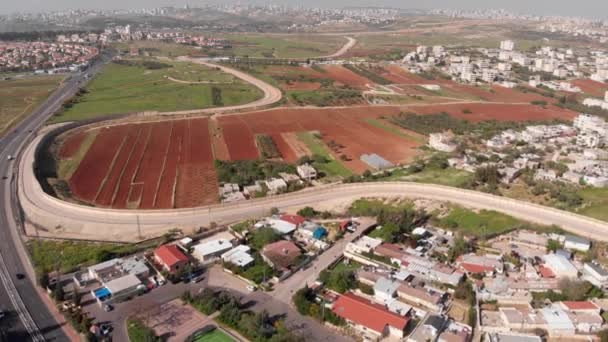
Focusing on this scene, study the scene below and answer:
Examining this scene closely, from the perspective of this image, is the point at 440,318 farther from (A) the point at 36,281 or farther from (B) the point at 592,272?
(A) the point at 36,281

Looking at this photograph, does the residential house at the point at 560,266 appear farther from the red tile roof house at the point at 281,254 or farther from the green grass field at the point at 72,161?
the green grass field at the point at 72,161

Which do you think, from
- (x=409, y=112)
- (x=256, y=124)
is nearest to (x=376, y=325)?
(x=256, y=124)

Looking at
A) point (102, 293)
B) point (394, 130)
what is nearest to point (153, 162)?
point (102, 293)

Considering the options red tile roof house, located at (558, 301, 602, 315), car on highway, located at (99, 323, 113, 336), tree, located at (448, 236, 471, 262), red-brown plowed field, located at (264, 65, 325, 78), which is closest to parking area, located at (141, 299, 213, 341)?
car on highway, located at (99, 323, 113, 336)

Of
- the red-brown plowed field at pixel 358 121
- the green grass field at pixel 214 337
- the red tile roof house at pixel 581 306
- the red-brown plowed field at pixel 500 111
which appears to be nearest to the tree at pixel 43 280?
the green grass field at pixel 214 337

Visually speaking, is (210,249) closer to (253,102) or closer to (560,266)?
(560,266)

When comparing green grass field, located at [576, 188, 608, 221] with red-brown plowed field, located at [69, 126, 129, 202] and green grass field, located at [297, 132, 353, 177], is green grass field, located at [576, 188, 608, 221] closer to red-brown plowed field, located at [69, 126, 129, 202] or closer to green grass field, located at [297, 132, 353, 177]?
green grass field, located at [297, 132, 353, 177]
